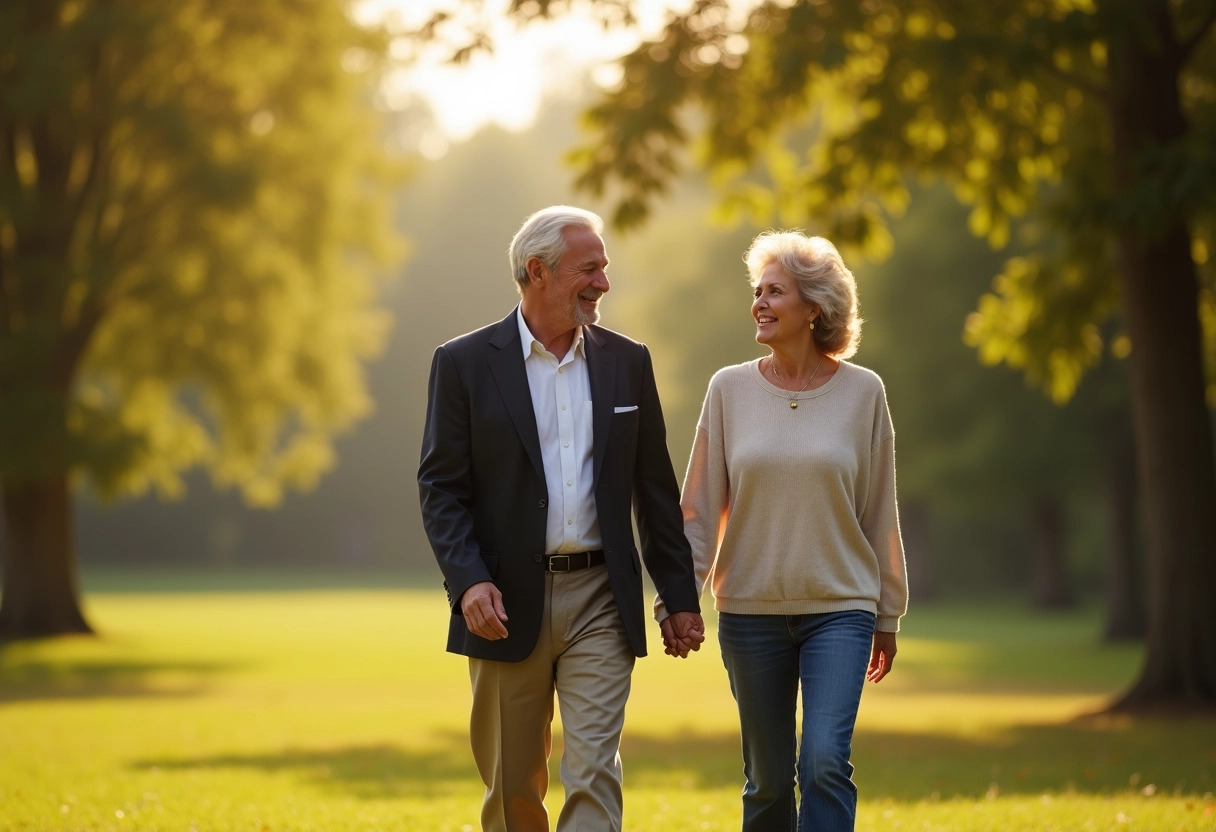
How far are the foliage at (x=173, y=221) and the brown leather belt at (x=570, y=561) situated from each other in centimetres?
1721

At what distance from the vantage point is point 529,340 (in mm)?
5637

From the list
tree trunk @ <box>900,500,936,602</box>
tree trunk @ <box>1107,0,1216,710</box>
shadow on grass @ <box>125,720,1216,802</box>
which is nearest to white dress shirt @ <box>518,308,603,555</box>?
shadow on grass @ <box>125,720,1216,802</box>

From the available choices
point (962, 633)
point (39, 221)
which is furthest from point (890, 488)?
point (962, 633)

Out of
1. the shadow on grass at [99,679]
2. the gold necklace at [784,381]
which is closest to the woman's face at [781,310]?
the gold necklace at [784,381]

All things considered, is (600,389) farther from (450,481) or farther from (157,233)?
(157,233)

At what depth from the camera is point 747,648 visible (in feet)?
18.2

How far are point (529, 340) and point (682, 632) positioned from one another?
1184 millimetres

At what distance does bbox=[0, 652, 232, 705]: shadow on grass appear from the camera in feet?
62.9

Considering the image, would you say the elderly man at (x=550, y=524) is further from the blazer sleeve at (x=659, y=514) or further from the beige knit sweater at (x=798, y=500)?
the beige knit sweater at (x=798, y=500)

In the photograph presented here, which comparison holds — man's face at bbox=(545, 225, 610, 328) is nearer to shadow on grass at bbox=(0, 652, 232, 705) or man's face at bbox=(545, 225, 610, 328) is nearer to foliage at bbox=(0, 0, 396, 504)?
shadow on grass at bbox=(0, 652, 232, 705)

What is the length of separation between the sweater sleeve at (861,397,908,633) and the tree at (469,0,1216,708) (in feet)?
23.9

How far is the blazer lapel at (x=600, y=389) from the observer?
18.0ft

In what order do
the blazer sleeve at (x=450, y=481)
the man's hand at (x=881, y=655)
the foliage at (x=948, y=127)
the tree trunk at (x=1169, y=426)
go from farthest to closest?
1. the tree trunk at (x=1169, y=426)
2. the foliage at (x=948, y=127)
3. the man's hand at (x=881, y=655)
4. the blazer sleeve at (x=450, y=481)

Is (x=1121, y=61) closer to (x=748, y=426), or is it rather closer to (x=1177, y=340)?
(x=1177, y=340)
